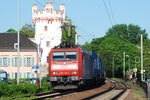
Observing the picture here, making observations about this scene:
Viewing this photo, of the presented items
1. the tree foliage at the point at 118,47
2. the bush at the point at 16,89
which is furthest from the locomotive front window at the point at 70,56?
the tree foliage at the point at 118,47

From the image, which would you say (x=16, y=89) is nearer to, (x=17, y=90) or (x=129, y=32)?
(x=17, y=90)

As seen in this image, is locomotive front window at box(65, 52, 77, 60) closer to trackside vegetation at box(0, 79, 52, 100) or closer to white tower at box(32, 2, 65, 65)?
trackside vegetation at box(0, 79, 52, 100)

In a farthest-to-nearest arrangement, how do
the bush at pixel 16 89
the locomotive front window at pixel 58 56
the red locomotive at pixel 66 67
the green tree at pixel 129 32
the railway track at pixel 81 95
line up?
1. the green tree at pixel 129 32
2. the locomotive front window at pixel 58 56
3. the red locomotive at pixel 66 67
4. the bush at pixel 16 89
5. the railway track at pixel 81 95

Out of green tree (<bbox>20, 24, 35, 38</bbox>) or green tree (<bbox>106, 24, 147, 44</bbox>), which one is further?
green tree (<bbox>106, 24, 147, 44</bbox>)

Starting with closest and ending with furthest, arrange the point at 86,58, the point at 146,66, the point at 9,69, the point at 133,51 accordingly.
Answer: the point at 86,58
the point at 9,69
the point at 146,66
the point at 133,51

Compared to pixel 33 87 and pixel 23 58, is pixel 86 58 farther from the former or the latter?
pixel 23 58

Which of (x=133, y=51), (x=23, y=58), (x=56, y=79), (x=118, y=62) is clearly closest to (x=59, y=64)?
(x=56, y=79)

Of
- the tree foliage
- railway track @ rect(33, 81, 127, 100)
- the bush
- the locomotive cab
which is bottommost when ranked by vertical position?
railway track @ rect(33, 81, 127, 100)

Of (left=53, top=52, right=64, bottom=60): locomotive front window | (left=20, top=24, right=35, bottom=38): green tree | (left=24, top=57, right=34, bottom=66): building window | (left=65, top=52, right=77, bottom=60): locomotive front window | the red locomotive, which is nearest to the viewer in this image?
the red locomotive

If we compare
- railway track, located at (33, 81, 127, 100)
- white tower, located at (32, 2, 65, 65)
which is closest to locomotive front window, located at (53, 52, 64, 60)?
railway track, located at (33, 81, 127, 100)

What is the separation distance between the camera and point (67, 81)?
135 feet

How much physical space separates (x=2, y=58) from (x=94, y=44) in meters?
73.7

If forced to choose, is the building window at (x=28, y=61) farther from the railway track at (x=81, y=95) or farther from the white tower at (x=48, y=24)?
the railway track at (x=81, y=95)

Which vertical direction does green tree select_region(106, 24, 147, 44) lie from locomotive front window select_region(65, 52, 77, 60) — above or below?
above
